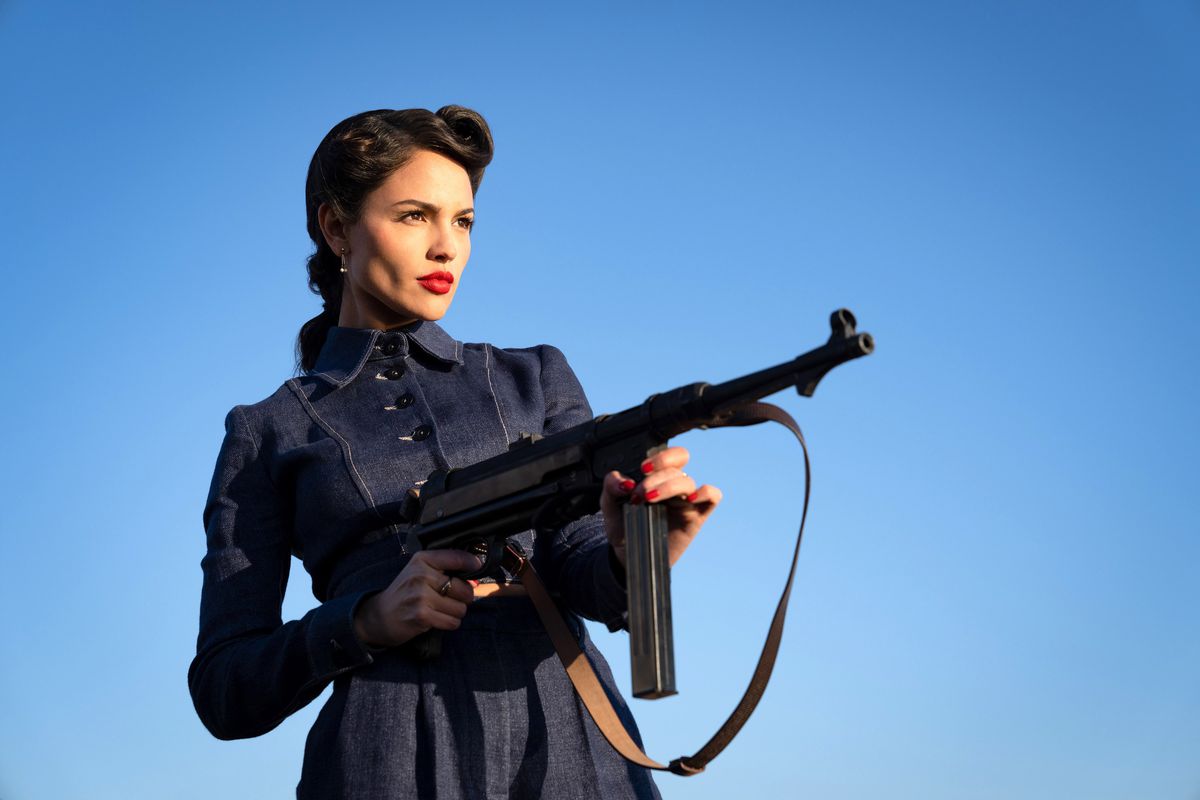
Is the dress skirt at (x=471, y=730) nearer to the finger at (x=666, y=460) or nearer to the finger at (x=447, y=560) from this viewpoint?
the finger at (x=447, y=560)

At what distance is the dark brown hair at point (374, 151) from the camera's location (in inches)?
184

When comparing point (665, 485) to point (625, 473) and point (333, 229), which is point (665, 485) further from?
point (333, 229)

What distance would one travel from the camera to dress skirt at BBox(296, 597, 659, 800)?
3818 mm

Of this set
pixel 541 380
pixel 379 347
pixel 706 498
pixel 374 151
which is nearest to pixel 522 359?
pixel 541 380

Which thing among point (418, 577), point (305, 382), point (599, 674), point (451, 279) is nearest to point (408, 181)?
point (451, 279)

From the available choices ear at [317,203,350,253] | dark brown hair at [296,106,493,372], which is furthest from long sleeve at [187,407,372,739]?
dark brown hair at [296,106,493,372]

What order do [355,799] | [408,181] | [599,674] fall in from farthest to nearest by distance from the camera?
[408,181] < [599,674] < [355,799]

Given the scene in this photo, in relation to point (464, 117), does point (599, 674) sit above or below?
below

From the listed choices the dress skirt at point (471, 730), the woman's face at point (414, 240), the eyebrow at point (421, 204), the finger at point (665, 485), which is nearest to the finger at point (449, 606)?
the dress skirt at point (471, 730)

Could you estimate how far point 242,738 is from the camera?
425cm

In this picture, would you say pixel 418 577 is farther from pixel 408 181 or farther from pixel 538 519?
pixel 408 181

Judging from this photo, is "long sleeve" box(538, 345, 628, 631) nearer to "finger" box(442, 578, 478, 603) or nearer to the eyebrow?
"finger" box(442, 578, 478, 603)

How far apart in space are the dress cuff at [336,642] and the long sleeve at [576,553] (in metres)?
0.66

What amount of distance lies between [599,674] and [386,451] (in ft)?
3.30
